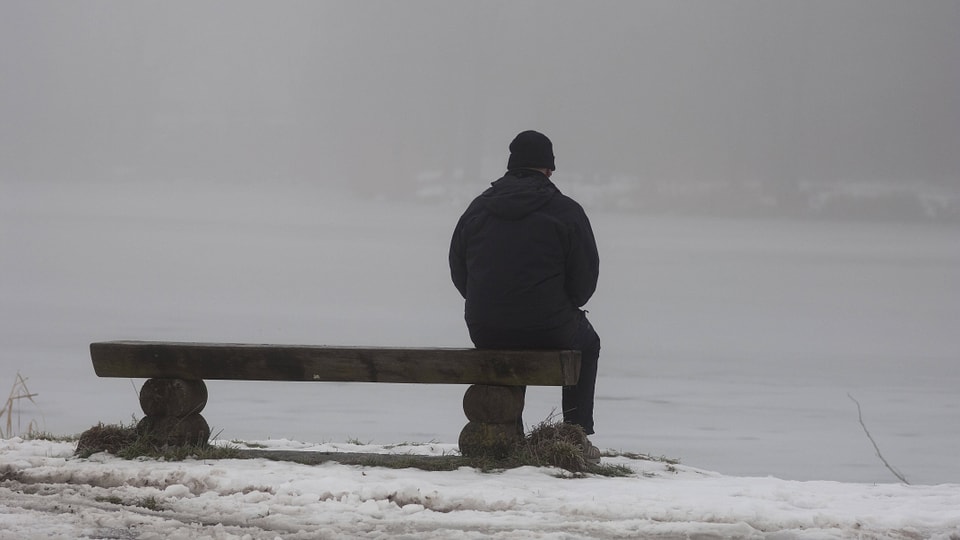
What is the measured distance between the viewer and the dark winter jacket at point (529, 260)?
6.26 meters

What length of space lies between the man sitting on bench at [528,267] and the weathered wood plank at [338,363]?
315 mm

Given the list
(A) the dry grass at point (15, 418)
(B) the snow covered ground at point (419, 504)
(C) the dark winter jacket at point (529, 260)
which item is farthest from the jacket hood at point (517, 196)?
(A) the dry grass at point (15, 418)

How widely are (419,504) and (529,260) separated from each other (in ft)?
5.15

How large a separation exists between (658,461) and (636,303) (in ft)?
93.4

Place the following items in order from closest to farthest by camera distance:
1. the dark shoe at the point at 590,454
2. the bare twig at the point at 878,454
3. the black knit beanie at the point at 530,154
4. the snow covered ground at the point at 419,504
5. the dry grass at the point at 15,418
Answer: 1. the snow covered ground at the point at 419,504
2. the dark shoe at the point at 590,454
3. the black knit beanie at the point at 530,154
4. the dry grass at the point at 15,418
5. the bare twig at the point at 878,454

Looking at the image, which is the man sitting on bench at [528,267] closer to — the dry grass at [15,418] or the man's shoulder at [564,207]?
the man's shoulder at [564,207]

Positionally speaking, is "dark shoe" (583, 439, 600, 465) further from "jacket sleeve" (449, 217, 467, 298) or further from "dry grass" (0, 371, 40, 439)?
"dry grass" (0, 371, 40, 439)

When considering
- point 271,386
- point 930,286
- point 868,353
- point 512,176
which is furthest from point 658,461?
point 930,286

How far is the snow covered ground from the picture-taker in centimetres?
469

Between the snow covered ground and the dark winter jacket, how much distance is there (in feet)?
2.76

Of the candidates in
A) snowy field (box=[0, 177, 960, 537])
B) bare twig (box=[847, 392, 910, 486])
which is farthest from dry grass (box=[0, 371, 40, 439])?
bare twig (box=[847, 392, 910, 486])

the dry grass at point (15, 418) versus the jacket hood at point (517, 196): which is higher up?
the jacket hood at point (517, 196)

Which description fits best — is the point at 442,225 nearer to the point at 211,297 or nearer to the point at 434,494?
the point at 211,297

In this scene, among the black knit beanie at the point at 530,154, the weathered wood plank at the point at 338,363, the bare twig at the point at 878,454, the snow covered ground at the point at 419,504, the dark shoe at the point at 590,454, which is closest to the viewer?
the snow covered ground at the point at 419,504
